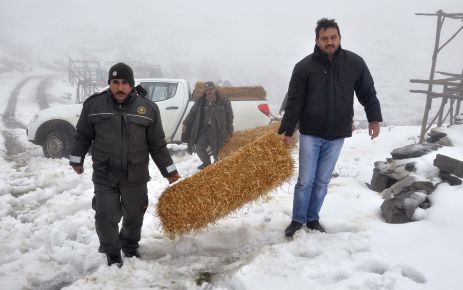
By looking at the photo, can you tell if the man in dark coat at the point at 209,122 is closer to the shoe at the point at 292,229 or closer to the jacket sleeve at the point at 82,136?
the shoe at the point at 292,229

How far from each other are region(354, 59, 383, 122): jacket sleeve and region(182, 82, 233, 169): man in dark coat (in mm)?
3516

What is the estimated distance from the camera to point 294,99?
144 inches

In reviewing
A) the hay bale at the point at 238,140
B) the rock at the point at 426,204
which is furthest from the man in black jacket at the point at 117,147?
the rock at the point at 426,204

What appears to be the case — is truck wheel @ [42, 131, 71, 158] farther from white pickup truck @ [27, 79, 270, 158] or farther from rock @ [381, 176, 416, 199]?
rock @ [381, 176, 416, 199]

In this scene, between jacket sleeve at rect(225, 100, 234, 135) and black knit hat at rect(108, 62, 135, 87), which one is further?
jacket sleeve at rect(225, 100, 234, 135)

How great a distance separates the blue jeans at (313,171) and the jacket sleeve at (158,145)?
1.34 m

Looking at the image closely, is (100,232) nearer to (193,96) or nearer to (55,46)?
(193,96)

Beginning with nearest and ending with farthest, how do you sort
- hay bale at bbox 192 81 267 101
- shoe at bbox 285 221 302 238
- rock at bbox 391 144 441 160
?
shoe at bbox 285 221 302 238
rock at bbox 391 144 441 160
hay bale at bbox 192 81 267 101

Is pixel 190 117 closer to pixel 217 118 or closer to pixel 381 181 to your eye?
pixel 217 118

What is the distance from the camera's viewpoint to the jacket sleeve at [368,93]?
3701mm

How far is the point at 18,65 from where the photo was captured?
40094 mm

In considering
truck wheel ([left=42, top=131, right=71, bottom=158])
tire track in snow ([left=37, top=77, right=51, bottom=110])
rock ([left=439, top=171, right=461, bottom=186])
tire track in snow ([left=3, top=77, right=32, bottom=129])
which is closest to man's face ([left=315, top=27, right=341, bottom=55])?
rock ([left=439, top=171, right=461, bottom=186])

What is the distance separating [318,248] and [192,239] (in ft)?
4.60

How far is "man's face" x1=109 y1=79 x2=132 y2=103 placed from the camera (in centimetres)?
340
